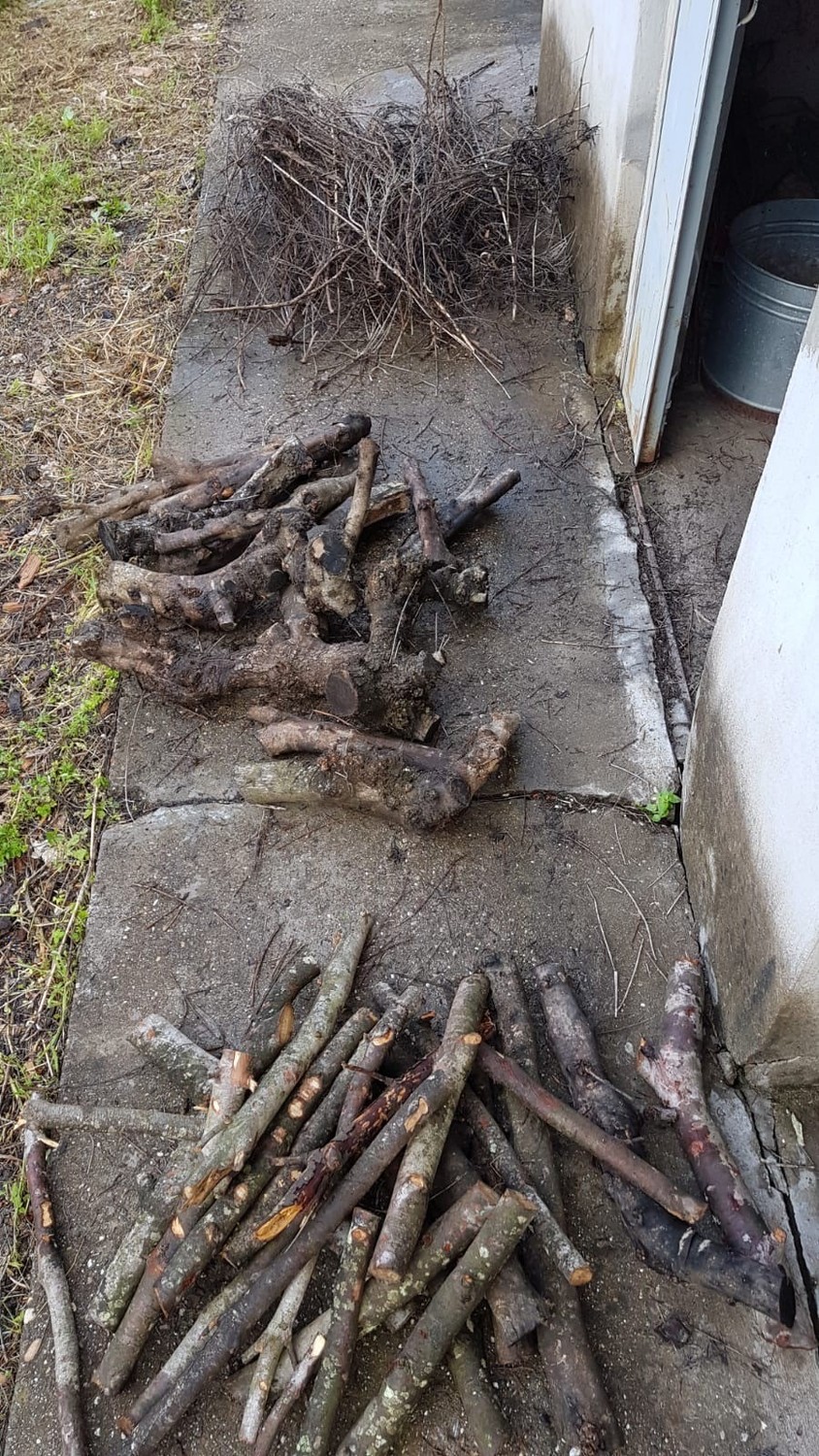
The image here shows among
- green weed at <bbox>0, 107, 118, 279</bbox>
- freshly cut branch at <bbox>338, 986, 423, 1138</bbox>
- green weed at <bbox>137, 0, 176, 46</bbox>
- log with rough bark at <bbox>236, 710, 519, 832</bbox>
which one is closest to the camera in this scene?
freshly cut branch at <bbox>338, 986, 423, 1138</bbox>

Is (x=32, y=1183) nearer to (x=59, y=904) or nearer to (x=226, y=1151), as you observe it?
(x=226, y=1151)

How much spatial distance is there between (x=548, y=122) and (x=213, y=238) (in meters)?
2.10

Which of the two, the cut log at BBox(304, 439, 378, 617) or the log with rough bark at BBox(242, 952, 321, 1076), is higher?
the cut log at BBox(304, 439, 378, 617)

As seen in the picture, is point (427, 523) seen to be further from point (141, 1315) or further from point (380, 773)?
point (141, 1315)

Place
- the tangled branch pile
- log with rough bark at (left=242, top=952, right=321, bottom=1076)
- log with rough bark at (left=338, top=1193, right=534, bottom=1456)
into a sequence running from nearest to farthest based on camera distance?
1. log with rough bark at (left=338, top=1193, right=534, bottom=1456)
2. log with rough bark at (left=242, top=952, right=321, bottom=1076)
3. the tangled branch pile

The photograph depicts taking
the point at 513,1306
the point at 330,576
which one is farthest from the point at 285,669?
the point at 513,1306

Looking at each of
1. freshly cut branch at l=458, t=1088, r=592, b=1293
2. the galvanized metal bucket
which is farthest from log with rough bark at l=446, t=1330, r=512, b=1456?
the galvanized metal bucket

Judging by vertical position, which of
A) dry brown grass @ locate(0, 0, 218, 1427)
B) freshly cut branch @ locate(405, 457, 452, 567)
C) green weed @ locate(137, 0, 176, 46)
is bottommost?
dry brown grass @ locate(0, 0, 218, 1427)

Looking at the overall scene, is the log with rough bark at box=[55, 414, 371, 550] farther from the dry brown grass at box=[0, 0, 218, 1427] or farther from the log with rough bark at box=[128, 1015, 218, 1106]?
the log with rough bark at box=[128, 1015, 218, 1106]

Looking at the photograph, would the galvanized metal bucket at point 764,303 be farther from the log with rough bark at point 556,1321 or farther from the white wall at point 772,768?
the log with rough bark at point 556,1321

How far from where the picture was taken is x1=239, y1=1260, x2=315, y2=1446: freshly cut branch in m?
1.85

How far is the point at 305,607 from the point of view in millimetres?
3303

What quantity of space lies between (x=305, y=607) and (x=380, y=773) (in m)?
0.82

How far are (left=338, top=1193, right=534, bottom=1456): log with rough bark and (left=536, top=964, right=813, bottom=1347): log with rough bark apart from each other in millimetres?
375
